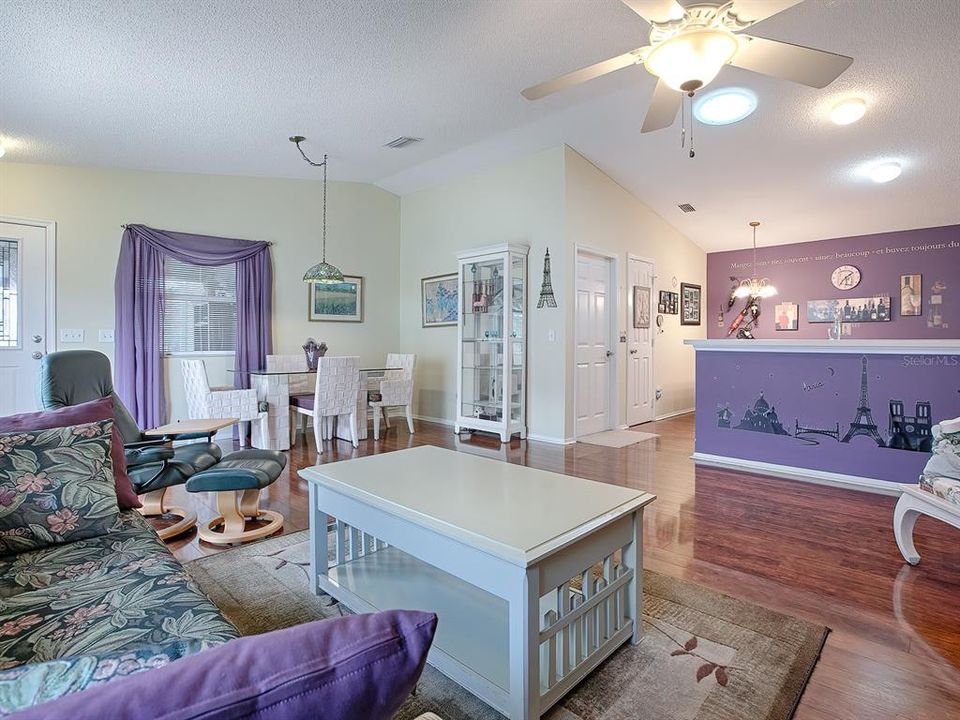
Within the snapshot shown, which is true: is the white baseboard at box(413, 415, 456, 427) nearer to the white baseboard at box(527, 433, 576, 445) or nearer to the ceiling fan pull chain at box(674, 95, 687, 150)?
the white baseboard at box(527, 433, 576, 445)

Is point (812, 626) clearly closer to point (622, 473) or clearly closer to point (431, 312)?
point (622, 473)

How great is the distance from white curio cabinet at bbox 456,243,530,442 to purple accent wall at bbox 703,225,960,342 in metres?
4.11

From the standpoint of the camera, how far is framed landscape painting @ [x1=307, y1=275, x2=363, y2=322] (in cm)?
643

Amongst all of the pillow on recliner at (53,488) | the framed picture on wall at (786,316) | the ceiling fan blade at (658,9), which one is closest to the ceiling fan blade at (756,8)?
the ceiling fan blade at (658,9)

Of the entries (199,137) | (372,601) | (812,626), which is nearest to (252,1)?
(199,137)

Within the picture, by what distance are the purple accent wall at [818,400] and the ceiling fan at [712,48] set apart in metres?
2.32

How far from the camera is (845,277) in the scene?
7191 mm

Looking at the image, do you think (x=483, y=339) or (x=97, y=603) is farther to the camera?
(x=483, y=339)

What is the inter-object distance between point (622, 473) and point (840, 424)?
1.66 m

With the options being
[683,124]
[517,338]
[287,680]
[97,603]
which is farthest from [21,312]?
[683,124]

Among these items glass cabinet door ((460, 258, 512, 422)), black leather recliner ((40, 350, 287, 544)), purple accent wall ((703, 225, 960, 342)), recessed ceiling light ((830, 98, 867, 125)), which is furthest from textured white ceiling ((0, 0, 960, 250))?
black leather recliner ((40, 350, 287, 544))

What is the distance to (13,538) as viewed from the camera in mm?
1536

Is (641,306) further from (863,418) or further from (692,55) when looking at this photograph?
(692,55)

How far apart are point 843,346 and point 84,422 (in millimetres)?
4649
